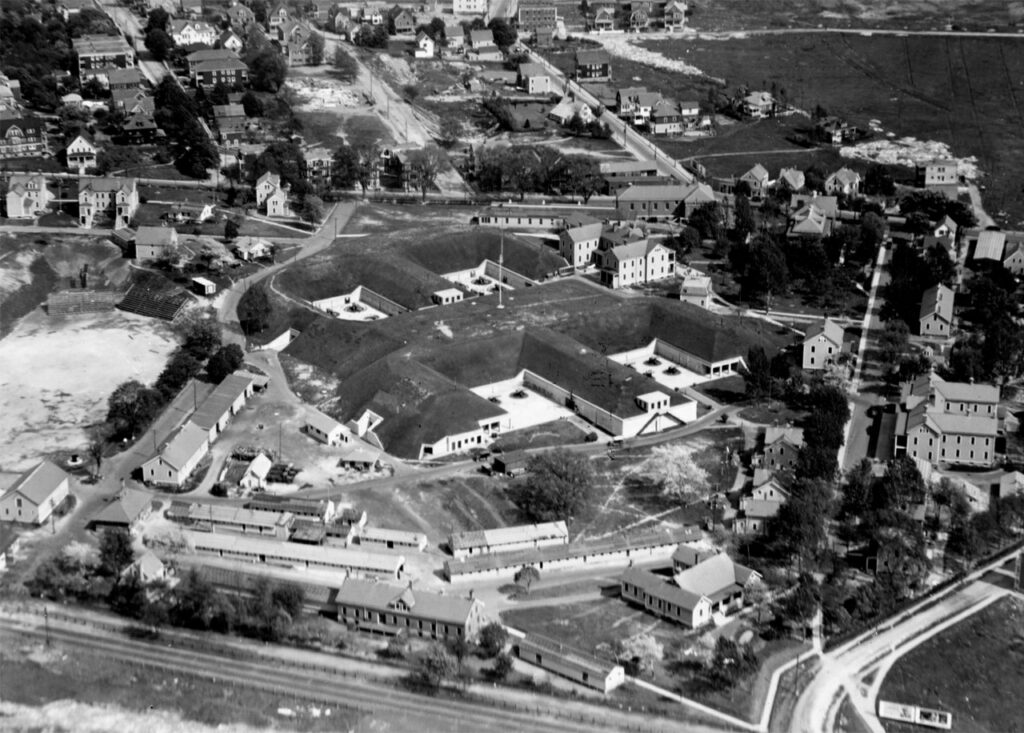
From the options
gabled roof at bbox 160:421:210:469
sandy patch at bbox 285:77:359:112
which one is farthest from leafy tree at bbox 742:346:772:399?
sandy patch at bbox 285:77:359:112

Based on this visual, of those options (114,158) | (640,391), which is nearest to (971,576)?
(640,391)

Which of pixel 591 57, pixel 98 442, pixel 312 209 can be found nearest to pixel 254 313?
pixel 98 442

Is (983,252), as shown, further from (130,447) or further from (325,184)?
(130,447)

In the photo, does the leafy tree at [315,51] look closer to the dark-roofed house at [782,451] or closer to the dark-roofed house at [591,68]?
the dark-roofed house at [591,68]

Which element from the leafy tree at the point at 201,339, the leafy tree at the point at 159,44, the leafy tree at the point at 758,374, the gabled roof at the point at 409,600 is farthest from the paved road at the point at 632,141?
the gabled roof at the point at 409,600

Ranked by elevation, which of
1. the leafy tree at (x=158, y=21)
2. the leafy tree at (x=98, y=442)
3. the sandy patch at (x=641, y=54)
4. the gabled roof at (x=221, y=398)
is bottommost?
the leafy tree at (x=98, y=442)

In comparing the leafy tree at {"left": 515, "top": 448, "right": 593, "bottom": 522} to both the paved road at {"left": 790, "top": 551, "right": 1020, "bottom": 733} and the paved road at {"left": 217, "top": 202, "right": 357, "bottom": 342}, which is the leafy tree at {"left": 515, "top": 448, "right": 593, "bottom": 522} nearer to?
the paved road at {"left": 790, "top": 551, "right": 1020, "bottom": 733}
